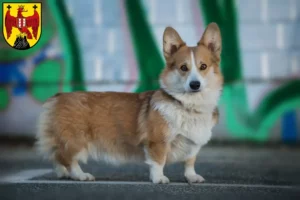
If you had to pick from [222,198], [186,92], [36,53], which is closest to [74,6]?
[36,53]

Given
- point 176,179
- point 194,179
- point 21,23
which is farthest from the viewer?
point 21,23

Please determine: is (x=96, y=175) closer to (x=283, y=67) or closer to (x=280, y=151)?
(x=280, y=151)

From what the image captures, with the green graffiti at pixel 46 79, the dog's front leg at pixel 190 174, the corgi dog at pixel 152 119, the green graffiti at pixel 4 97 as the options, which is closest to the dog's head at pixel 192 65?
the corgi dog at pixel 152 119

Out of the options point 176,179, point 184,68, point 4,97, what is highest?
point 184,68

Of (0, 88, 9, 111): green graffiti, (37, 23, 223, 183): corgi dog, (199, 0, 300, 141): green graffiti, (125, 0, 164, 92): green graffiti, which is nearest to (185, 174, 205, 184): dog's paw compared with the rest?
(37, 23, 223, 183): corgi dog

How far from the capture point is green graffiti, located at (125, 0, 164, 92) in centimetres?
651

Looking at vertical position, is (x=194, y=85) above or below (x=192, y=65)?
below

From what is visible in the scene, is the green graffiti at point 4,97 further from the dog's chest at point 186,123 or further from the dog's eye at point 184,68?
the dog's eye at point 184,68

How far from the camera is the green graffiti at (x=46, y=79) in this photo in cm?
661

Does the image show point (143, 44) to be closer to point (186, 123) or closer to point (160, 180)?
point (186, 123)

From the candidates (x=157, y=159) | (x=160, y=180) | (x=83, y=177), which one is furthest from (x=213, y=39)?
(x=83, y=177)

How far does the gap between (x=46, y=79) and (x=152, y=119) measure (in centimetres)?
274

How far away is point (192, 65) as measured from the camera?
13.2 feet

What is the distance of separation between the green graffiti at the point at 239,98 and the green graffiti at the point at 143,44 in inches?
25.3
